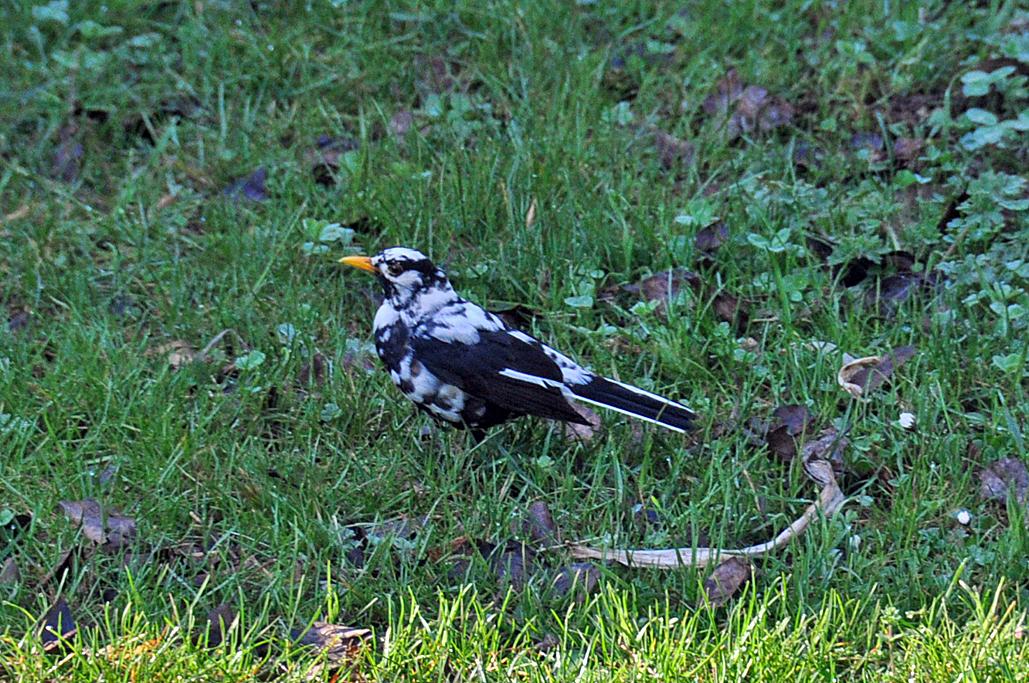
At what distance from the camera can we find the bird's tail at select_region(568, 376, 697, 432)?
4.50m

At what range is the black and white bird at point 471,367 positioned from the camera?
4.52 m

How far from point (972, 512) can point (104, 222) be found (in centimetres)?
380

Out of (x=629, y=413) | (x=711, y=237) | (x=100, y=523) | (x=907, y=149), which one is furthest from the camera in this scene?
(x=907, y=149)

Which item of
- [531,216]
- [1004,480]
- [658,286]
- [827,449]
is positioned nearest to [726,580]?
[827,449]

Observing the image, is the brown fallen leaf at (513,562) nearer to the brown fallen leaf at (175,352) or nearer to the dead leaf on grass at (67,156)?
the brown fallen leaf at (175,352)

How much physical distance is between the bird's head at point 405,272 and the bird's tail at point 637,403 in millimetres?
641

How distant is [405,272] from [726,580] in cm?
153

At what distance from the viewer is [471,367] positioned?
15.0 feet

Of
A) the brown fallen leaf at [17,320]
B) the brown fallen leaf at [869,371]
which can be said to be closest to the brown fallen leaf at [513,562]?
the brown fallen leaf at [869,371]

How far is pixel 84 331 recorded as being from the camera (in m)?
5.28

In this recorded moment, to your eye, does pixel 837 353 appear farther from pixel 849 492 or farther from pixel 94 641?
pixel 94 641

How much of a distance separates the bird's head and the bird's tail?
64 cm

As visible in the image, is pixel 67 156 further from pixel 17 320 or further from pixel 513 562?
pixel 513 562

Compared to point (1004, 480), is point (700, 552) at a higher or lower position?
lower
